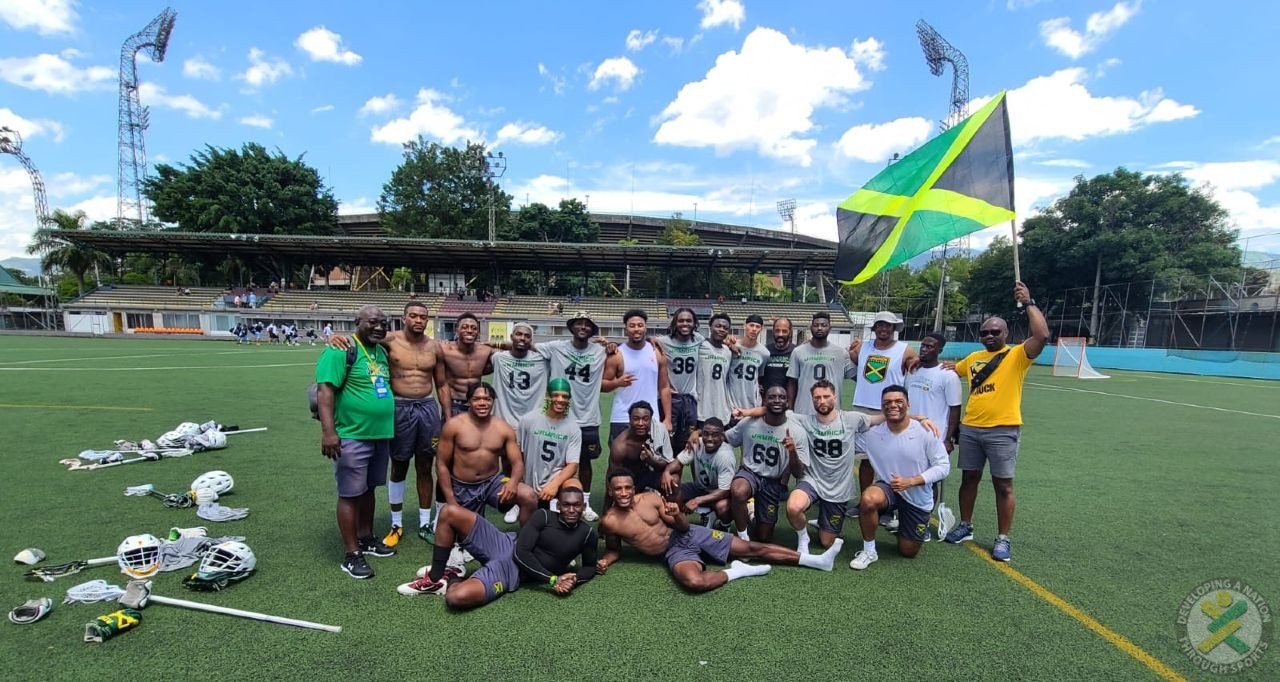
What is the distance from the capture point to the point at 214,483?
5277 mm

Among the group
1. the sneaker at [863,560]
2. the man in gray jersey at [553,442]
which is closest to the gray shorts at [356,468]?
the man in gray jersey at [553,442]

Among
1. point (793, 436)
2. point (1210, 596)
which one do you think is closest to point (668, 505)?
point (793, 436)

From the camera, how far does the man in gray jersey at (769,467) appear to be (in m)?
4.57

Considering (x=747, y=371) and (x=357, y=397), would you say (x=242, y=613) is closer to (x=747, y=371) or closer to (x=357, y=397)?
(x=357, y=397)

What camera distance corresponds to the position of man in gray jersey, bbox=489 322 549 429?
5.25m

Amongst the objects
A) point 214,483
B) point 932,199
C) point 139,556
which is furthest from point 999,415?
point 214,483

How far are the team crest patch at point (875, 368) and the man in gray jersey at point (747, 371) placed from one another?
3.36ft

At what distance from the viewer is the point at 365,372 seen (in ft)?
13.5

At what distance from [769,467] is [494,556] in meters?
2.36

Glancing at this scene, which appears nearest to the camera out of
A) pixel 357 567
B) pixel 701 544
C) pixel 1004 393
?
pixel 357 567

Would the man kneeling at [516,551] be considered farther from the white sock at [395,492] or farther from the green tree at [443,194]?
the green tree at [443,194]

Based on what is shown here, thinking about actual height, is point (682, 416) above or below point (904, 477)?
above

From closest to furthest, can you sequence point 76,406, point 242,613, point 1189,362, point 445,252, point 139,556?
point 242,613
point 139,556
point 76,406
point 1189,362
point 445,252

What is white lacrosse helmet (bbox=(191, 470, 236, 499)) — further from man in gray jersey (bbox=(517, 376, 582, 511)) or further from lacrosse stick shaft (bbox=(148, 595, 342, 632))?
man in gray jersey (bbox=(517, 376, 582, 511))
